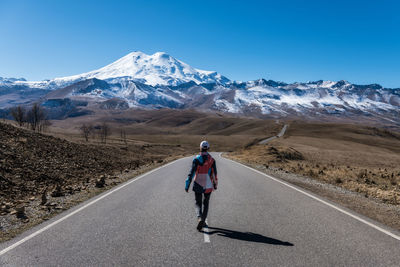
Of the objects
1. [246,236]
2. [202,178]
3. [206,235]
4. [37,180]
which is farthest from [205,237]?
[37,180]

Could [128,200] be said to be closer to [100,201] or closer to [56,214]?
[100,201]

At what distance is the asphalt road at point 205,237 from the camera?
18.9 ft

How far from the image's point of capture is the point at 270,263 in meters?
5.62

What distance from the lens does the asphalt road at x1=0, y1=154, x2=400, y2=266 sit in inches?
227

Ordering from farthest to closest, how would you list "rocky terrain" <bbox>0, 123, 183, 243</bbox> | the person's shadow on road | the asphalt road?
"rocky terrain" <bbox>0, 123, 183, 243</bbox>, the person's shadow on road, the asphalt road

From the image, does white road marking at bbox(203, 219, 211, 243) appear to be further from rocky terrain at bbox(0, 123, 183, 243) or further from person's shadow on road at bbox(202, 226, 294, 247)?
rocky terrain at bbox(0, 123, 183, 243)

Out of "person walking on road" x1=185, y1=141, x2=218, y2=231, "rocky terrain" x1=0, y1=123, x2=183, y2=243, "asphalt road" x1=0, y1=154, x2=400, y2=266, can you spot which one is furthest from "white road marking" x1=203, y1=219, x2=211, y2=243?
"rocky terrain" x1=0, y1=123, x2=183, y2=243

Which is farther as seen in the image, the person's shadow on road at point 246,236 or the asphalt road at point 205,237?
the person's shadow on road at point 246,236

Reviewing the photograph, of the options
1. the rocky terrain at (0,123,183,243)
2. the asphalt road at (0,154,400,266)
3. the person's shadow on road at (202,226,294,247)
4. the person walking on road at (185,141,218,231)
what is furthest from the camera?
the rocky terrain at (0,123,183,243)

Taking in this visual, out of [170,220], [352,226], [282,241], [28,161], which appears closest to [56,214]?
[170,220]

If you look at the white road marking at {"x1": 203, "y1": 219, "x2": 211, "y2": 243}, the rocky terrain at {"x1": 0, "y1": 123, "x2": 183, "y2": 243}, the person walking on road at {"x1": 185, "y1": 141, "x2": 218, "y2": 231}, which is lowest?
the rocky terrain at {"x1": 0, "y1": 123, "x2": 183, "y2": 243}

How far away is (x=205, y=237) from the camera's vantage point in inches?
277

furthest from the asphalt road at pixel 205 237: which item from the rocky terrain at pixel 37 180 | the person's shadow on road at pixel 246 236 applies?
the rocky terrain at pixel 37 180

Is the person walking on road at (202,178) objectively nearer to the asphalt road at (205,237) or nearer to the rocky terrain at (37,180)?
the asphalt road at (205,237)
